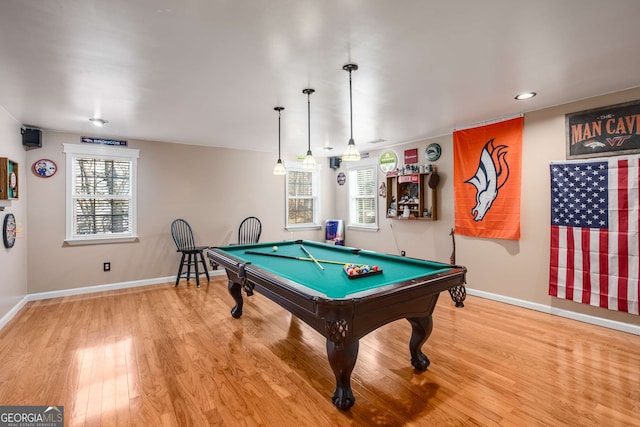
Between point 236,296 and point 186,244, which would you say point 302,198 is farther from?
point 236,296

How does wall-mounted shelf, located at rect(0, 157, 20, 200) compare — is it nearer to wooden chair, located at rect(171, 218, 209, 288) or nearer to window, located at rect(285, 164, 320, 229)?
wooden chair, located at rect(171, 218, 209, 288)

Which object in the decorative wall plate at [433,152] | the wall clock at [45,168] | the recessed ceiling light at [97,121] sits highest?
the recessed ceiling light at [97,121]

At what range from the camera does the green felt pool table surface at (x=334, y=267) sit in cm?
210

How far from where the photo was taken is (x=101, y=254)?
4715mm

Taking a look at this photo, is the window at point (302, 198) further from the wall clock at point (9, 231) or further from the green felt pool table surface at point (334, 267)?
the wall clock at point (9, 231)

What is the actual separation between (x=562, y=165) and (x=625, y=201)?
0.66 m

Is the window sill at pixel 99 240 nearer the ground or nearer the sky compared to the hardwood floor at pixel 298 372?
nearer the sky

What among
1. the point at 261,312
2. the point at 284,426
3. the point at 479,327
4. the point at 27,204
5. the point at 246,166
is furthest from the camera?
the point at 246,166

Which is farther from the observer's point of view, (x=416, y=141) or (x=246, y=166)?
(x=246, y=166)

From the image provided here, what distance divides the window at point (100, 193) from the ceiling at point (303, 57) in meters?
0.80

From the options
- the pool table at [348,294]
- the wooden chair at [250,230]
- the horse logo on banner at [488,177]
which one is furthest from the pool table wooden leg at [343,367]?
the wooden chair at [250,230]

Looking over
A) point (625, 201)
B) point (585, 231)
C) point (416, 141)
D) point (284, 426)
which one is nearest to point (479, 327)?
point (585, 231)

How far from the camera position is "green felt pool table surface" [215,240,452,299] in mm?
2096

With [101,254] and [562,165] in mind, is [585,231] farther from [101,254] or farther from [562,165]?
[101,254]
